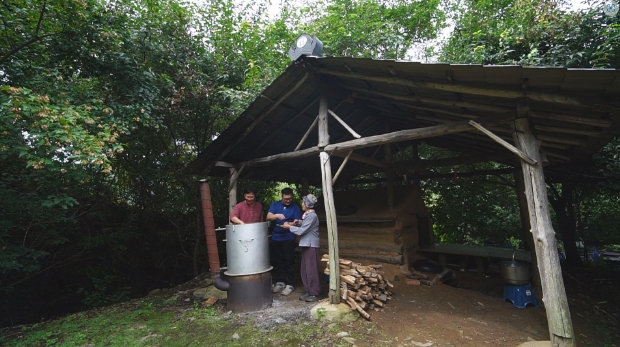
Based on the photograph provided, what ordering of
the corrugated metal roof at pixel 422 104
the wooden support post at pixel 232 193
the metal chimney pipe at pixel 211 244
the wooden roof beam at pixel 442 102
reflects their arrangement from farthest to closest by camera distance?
the wooden support post at pixel 232 193
the metal chimney pipe at pixel 211 244
the wooden roof beam at pixel 442 102
the corrugated metal roof at pixel 422 104

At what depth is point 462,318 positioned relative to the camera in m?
4.62

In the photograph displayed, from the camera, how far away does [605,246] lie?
38.9ft

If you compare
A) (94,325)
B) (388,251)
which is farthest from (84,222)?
(388,251)

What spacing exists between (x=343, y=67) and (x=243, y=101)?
399cm

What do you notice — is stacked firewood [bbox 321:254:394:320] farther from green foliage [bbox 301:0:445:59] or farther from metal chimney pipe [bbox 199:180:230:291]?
green foliage [bbox 301:0:445:59]

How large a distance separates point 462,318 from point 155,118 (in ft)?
24.4

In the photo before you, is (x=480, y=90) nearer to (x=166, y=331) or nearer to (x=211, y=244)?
(x=211, y=244)

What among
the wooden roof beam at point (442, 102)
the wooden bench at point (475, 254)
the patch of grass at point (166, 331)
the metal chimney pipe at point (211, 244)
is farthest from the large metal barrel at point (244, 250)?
the wooden bench at point (475, 254)

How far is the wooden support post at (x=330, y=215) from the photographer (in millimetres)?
4699

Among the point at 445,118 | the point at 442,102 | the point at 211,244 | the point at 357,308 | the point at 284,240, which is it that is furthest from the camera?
the point at 284,240

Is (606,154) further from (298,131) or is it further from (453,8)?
(453,8)

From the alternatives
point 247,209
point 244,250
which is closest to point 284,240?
point 247,209

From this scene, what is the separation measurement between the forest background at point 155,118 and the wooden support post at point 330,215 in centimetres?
326

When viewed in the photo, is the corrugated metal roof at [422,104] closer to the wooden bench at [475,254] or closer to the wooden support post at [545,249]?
the wooden support post at [545,249]
